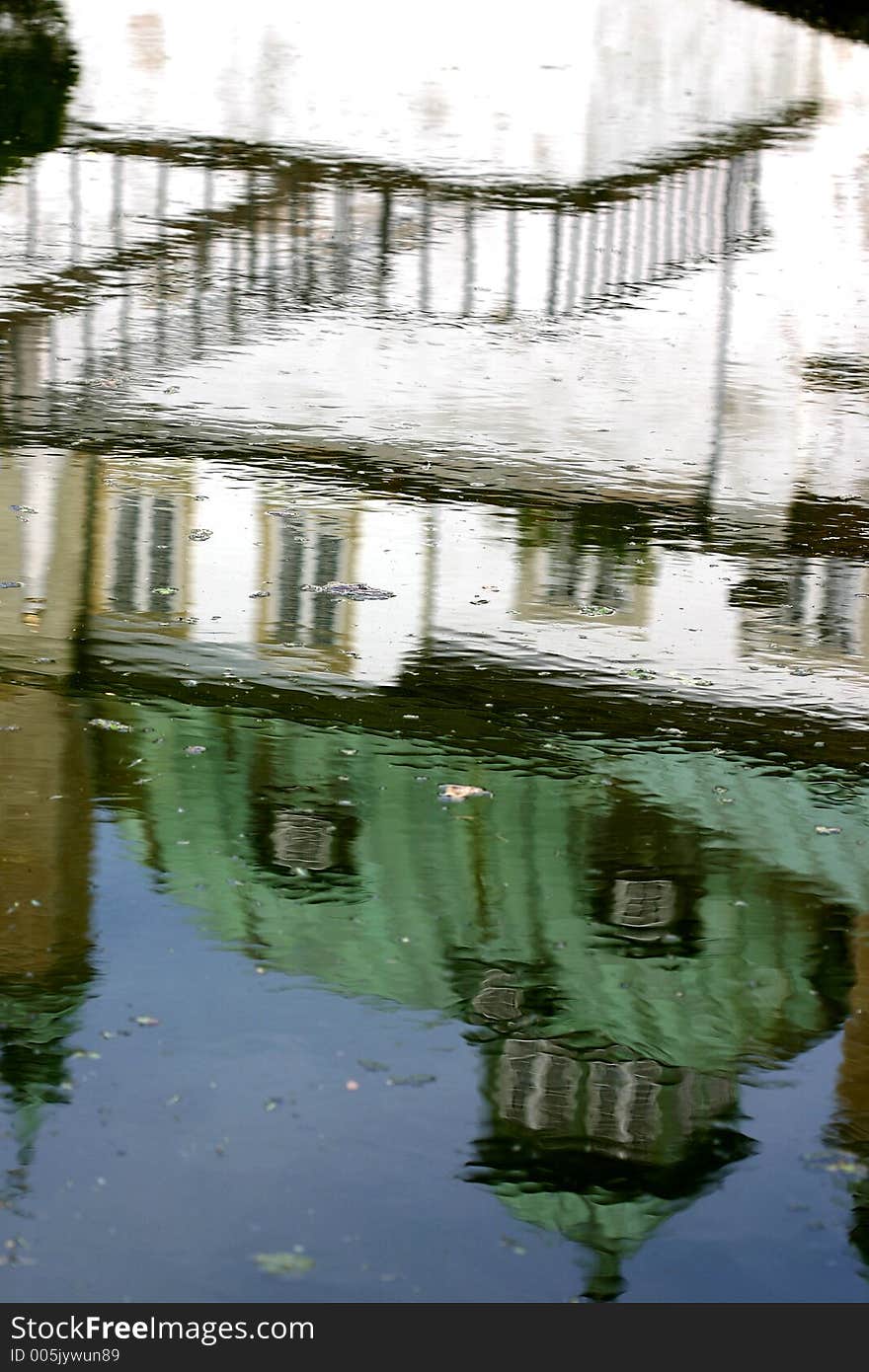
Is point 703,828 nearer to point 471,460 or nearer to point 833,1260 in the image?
point 833,1260

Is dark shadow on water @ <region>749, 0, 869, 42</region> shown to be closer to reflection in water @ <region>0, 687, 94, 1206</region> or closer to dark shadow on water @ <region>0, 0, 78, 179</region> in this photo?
dark shadow on water @ <region>0, 0, 78, 179</region>

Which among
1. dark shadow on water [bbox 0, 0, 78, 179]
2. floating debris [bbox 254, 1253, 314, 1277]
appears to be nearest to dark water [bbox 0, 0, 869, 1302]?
floating debris [bbox 254, 1253, 314, 1277]

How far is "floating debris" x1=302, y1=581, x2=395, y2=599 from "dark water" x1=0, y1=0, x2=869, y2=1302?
0.13 feet

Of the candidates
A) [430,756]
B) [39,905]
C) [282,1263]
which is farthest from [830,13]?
[282,1263]

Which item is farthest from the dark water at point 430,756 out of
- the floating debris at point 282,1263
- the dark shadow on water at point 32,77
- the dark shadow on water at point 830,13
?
the dark shadow on water at point 830,13

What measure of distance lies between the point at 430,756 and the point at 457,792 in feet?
0.71

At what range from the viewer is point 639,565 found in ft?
21.8

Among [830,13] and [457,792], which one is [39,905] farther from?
[830,13]

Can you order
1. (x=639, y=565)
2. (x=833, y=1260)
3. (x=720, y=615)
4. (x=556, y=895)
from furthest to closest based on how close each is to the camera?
(x=639, y=565) < (x=720, y=615) < (x=556, y=895) < (x=833, y=1260)

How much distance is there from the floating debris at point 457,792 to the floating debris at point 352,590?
1470 millimetres

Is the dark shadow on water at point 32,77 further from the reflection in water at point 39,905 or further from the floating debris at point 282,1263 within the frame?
the floating debris at point 282,1263

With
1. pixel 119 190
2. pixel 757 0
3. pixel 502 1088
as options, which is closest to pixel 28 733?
pixel 502 1088

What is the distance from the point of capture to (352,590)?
20.6 ft

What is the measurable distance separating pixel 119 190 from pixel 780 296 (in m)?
4.51
